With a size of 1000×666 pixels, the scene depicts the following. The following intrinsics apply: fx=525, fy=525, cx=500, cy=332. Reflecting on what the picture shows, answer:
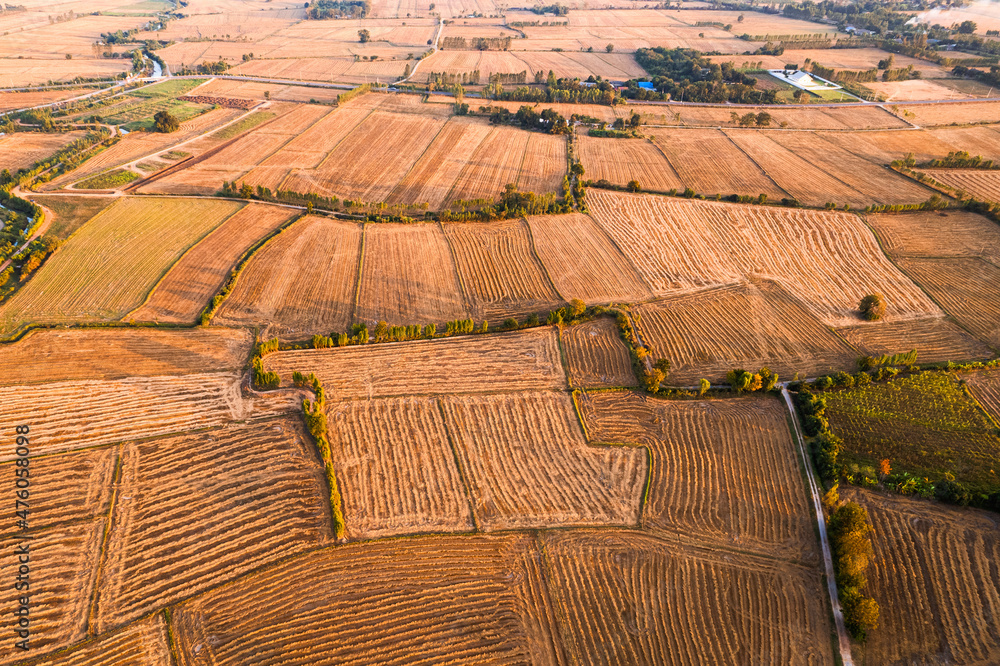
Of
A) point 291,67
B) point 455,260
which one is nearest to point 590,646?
point 455,260

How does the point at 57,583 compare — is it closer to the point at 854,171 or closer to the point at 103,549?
the point at 103,549

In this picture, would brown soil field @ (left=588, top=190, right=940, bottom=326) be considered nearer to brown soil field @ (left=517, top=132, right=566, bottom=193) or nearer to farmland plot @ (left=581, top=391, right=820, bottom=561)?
brown soil field @ (left=517, top=132, right=566, bottom=193)

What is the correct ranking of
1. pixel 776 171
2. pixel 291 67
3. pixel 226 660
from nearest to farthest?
pixel 226 660 < pixel 776 171 < pixel 291 67

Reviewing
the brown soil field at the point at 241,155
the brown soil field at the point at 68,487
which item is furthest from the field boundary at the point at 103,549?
the brown soil field at the point at 241,155

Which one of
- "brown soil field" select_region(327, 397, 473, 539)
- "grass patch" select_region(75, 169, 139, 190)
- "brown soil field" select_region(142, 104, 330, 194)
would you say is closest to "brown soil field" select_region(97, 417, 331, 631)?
"brown soil field" select_region(327, 397, 473, 539)

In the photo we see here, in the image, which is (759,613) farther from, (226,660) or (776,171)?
(776,171)

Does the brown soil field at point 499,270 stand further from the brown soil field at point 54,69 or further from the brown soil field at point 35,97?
the brown soil field at point 54,69
